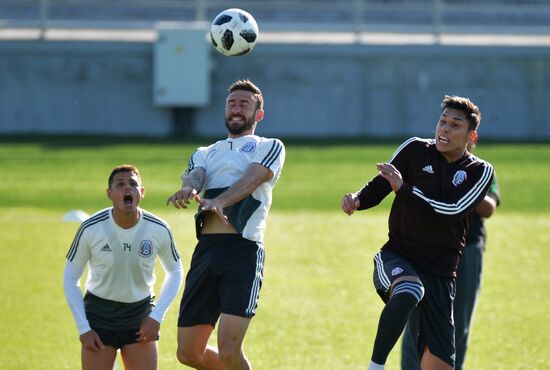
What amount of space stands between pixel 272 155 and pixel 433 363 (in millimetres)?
1758

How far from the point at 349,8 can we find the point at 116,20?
5.89 m

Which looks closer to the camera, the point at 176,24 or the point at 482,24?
the point at 176,24

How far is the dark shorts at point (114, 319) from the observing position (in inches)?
305

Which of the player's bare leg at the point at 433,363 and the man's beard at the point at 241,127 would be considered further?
the man's beard at the point at 241,127

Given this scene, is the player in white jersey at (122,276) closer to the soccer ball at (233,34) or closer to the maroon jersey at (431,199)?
the maroon jersey at (431,199)

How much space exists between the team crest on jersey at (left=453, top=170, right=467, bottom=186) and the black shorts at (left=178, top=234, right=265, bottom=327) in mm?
1427

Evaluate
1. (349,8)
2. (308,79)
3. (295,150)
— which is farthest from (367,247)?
(349,8)

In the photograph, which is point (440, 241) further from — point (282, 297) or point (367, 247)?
point (367, 247)

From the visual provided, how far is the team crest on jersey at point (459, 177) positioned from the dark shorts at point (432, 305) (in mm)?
609

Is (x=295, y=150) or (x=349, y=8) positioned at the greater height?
(x=349, y=8)

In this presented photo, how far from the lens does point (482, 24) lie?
28.2m

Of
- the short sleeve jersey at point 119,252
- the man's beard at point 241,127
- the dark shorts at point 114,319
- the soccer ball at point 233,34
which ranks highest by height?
the soccer ball at point 233,34

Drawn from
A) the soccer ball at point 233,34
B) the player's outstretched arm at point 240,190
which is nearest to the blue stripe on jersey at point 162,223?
the player's outstretched arm at point 240,190

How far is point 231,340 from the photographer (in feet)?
25.0
